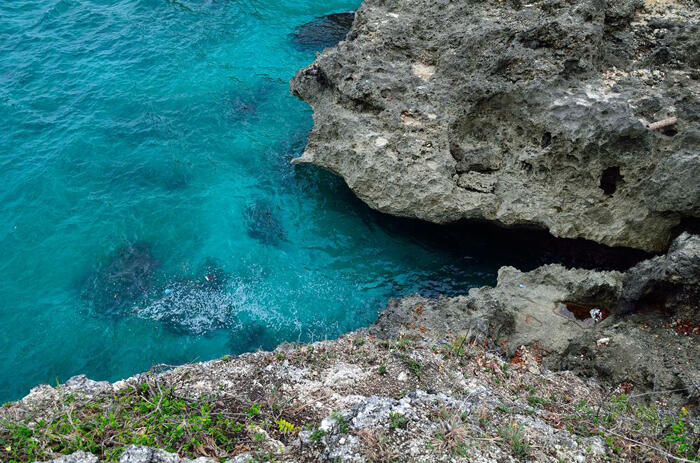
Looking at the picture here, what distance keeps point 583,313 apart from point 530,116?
3.69 meters

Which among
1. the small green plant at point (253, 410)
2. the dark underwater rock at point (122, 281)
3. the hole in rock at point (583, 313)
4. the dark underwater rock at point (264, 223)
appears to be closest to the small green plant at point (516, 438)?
the small green plant at point (253, 410)

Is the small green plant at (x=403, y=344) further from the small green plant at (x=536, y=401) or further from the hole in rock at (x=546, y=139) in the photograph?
the hole in rock at (x=546, y=139)

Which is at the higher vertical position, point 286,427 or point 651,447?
point 651,447

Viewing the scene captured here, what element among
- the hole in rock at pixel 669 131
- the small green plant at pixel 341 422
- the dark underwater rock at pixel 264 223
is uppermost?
→ the hole in rock at pixel 669 131

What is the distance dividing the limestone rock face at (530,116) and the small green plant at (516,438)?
534 centimetres

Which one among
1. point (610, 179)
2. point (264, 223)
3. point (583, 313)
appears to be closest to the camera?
point (583, 313)

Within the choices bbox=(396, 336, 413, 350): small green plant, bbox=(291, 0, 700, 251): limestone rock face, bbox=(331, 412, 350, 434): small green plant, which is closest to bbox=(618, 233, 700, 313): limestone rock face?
bbox=(291, 0, 700, 251): limestone rock face

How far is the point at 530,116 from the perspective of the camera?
31.3ft

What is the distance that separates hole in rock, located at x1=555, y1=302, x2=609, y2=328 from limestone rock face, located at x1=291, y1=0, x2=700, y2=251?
4.87 ft

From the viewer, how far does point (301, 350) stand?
7867mm

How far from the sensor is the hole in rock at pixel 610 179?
30.8ft

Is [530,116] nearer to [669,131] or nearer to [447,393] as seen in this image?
[669,131]

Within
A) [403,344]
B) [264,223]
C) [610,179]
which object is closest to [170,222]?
[264,223]

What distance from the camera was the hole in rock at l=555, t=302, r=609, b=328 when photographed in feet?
29.1
